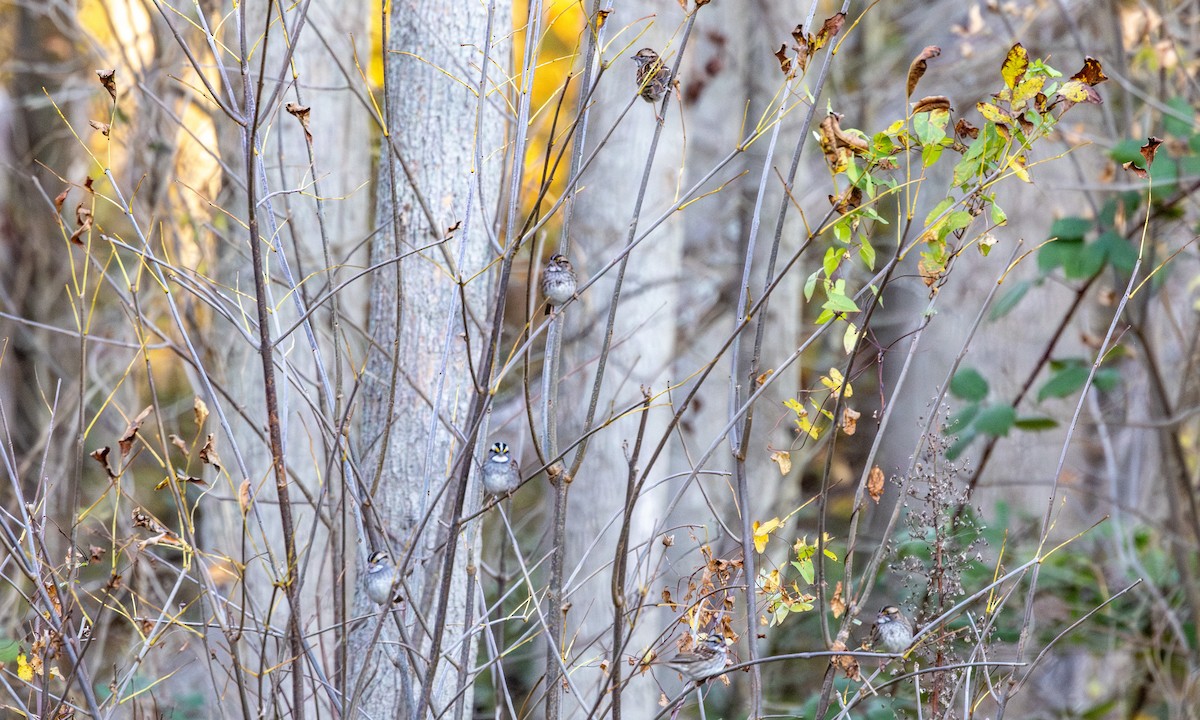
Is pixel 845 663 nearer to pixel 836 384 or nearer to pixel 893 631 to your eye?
pixel 893 631

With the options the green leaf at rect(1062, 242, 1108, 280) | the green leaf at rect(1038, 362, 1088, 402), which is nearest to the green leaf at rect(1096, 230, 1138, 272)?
the green leaf at rect(1062, 242, 1108, 280)

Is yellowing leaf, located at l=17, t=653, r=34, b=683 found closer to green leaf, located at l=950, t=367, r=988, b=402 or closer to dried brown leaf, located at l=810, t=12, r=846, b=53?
dried brown leaf, located at l=810, t=12, r=846, b=53

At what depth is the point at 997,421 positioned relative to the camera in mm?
3502

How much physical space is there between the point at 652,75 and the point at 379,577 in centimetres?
95

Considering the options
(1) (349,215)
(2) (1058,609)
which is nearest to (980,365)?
(2) (1058,609)

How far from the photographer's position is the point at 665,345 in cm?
487

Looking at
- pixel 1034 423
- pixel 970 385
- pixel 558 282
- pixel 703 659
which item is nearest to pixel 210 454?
pixel 558 282

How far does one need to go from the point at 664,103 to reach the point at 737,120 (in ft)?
16.9

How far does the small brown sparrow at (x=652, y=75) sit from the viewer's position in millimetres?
1752

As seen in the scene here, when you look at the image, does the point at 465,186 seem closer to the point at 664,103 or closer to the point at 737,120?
the point at 664,103

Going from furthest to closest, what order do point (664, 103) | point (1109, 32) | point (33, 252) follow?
point (33, 252), point (1109, 32), point (664, 103)

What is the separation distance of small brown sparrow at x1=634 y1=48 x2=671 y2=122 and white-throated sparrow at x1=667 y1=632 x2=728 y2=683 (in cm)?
89

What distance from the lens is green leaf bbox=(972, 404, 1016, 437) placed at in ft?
11.4

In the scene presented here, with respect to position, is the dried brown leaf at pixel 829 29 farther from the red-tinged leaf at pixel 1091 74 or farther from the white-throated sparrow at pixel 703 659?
the white-throated sparrow at pixel 703 659
